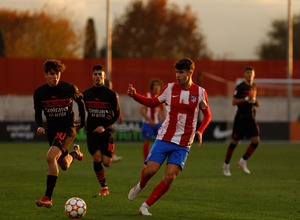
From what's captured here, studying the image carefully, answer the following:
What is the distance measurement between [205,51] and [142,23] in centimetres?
684

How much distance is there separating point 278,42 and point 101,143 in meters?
75.2

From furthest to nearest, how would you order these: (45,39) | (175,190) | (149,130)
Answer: (45,39)
(149,130)
(175,190)

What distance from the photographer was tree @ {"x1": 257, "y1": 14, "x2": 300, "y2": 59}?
86.2 m

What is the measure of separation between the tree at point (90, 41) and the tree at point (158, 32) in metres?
18.5

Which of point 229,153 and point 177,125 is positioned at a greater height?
point 177,125

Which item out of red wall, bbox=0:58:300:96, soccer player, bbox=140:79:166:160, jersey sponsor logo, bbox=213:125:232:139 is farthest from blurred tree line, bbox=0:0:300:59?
soccer player, bbox=140:79:166:160

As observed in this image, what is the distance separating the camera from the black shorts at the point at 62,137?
12750 millimetres

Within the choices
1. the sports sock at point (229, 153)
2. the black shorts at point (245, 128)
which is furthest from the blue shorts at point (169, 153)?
the black shorts at point (245, 128)

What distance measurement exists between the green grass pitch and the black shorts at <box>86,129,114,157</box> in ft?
2.23

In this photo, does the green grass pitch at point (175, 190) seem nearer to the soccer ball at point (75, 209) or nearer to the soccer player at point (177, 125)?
the soccer ball at point (75, 209)

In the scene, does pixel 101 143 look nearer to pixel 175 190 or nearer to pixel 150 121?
pixel 175 190

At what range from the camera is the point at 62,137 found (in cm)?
1280

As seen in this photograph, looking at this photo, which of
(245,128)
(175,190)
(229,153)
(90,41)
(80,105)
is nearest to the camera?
(80,105)

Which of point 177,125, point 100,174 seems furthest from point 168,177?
point 100,174
